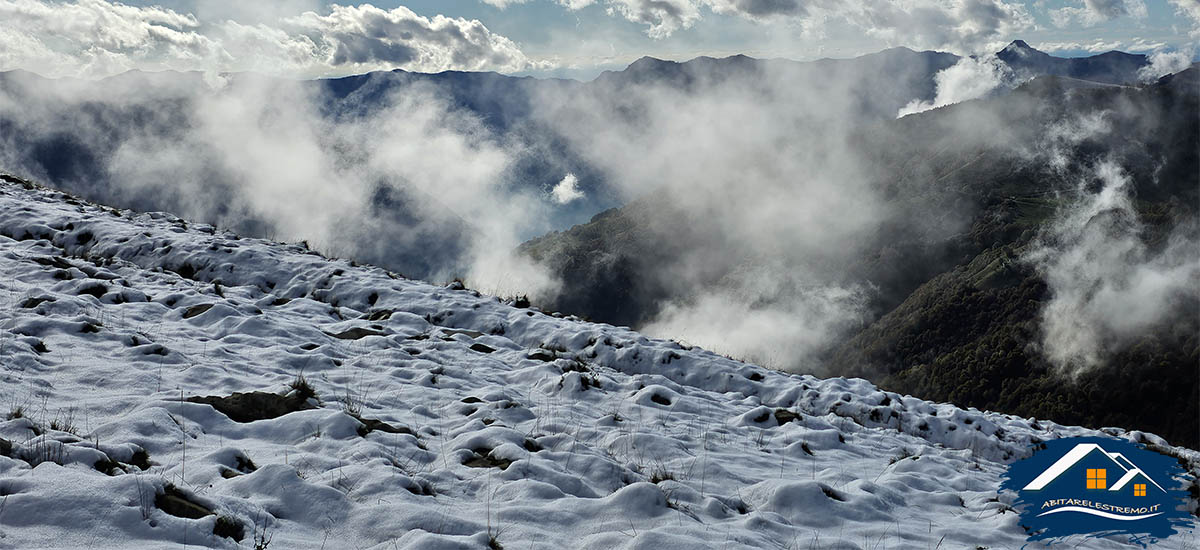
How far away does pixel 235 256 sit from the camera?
18.7 m

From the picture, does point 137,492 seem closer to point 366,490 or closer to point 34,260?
point 366,490

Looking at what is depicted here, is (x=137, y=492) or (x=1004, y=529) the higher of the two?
(x=137, y=492)

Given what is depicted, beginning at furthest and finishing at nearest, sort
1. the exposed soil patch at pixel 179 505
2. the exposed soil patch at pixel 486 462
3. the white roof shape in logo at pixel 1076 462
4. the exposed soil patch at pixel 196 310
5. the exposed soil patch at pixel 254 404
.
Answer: the exposed soil patch at pixel 196 310, the white roof shape in logo at pixel 1076 462, the exposed soil patch at pixel 254 404, the exposed soil patch at pixel 486 462, the exposed soil patch at pixel 179 505

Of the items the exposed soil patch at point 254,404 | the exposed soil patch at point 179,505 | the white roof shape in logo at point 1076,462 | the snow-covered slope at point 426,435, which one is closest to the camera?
the exposed soil patch at point 179,505

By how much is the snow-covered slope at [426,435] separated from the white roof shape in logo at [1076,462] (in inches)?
27.7

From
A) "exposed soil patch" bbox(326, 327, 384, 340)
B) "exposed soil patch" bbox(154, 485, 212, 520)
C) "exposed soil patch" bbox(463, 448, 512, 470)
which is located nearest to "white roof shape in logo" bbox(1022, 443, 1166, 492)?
"exposed soil patch" bbox(463, 448, 512, 470)

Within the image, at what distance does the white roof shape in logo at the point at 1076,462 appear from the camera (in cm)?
941

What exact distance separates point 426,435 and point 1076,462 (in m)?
9.73

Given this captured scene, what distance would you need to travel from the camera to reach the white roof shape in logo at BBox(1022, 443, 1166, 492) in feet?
30.9

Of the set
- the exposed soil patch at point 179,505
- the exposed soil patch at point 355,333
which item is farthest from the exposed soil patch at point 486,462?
the exposed soil patch at point 355,333

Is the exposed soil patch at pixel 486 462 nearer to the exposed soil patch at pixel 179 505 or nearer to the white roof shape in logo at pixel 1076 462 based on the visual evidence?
the exposed soil patch at pixel 179 505

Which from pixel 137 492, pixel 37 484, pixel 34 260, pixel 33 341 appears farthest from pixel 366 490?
pixel 34 260

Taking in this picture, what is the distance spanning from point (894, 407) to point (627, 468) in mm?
8671

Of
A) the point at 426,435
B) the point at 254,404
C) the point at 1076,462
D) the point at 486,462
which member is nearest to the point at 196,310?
the point at 254,404
